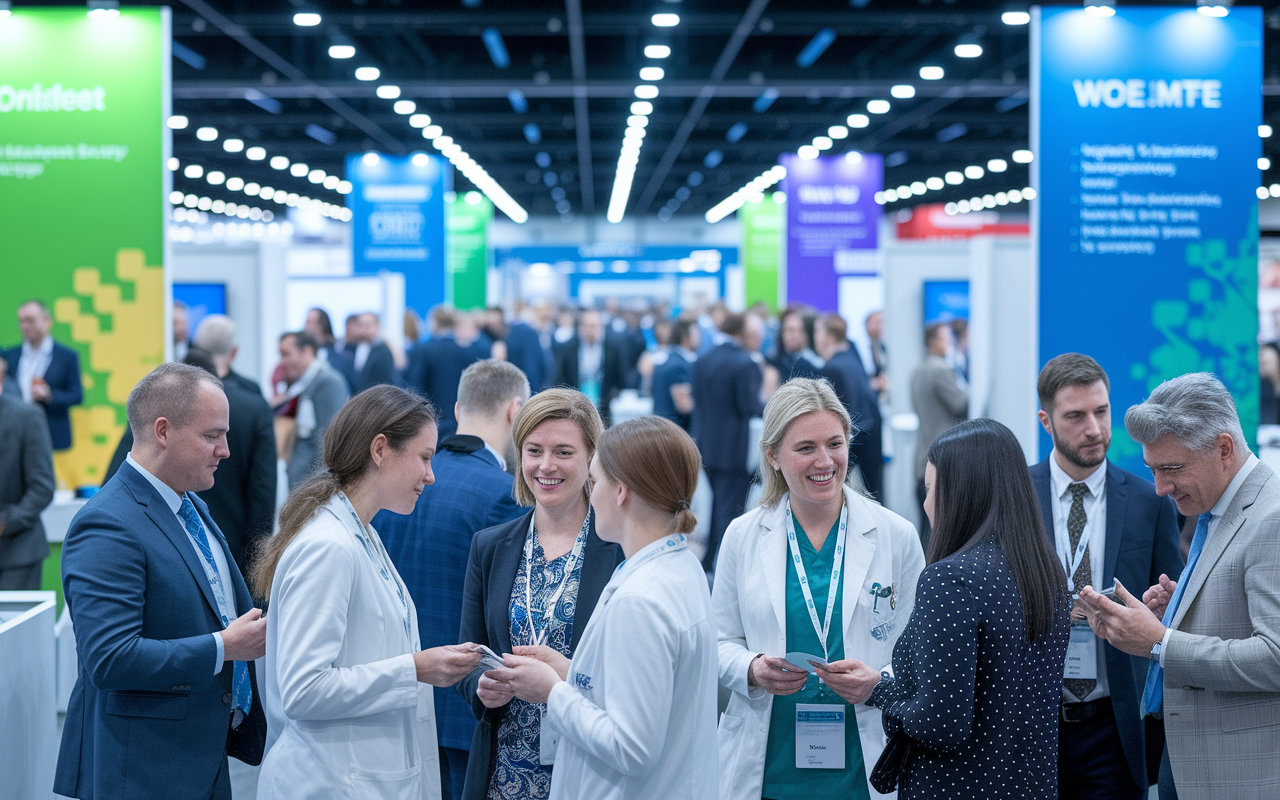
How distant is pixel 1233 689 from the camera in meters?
→ 2.11

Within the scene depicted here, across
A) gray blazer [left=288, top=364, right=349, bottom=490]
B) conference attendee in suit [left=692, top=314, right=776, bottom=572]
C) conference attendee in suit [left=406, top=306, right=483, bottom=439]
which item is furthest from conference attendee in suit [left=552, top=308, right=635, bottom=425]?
gray blazer [left=288, top=364, right=349, bottom=490]

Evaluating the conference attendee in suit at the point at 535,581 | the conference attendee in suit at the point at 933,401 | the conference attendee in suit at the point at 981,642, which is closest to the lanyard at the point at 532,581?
the conference attendee in suit at the point at 535,581

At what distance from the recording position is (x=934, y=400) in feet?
23.4

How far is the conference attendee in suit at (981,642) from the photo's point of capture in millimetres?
1887

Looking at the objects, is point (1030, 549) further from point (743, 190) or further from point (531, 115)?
point (743, 190)

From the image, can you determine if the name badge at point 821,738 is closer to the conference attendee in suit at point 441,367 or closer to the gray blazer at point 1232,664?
the gray blazer at point 1232,664

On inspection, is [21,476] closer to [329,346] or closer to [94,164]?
[94,164]

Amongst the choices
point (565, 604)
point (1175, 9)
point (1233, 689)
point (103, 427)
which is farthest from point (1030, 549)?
point (103, 427)

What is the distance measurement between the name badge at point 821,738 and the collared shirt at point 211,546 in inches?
46.8

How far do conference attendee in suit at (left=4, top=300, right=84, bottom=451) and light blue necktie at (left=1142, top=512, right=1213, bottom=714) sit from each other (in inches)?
199

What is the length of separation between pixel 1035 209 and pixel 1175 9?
1108mm

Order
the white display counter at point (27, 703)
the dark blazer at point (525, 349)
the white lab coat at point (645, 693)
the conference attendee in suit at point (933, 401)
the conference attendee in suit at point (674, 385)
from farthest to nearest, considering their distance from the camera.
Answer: the dark blazer at point (525, 349), the conference attendee in suit at point (674, 385), the conference attendee in suit at point (933, 401), the white display counter at point (27, 703), the white lab coat at point (645, 693)

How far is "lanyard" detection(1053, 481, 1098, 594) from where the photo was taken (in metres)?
2.69

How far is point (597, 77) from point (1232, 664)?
39.9 ft
